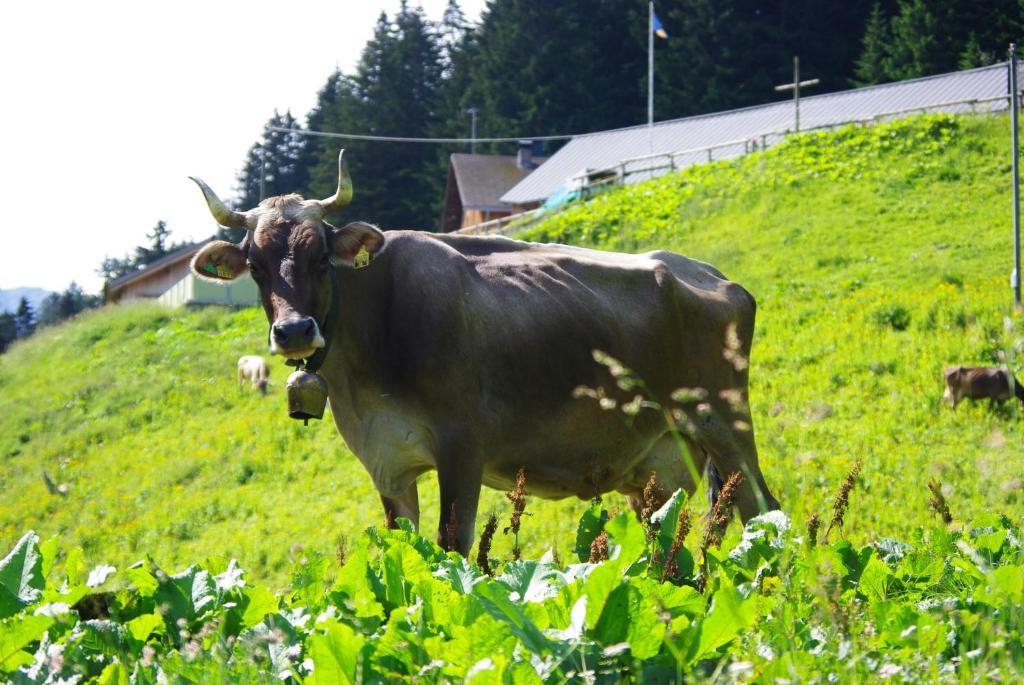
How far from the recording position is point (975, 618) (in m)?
2.75

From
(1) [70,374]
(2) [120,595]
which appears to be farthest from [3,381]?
(2) [120,595]

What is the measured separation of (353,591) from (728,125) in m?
49.3

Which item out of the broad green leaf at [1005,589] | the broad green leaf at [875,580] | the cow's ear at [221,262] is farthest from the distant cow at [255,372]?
the broad green leaf at [1005,589]

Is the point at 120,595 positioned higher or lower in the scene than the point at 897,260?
higher

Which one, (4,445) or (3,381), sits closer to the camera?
(4,445)

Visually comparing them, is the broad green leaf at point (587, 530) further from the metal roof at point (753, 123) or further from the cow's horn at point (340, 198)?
the metal roof at point (753, 123)

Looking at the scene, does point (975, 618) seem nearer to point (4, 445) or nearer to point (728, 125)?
point (4, 445)

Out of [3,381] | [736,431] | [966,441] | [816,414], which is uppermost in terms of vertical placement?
[816,414]

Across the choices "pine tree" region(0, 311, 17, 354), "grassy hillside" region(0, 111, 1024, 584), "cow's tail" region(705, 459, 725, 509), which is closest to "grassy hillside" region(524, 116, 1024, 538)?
"grassy hillside" region(0, 111, 1024, 584)

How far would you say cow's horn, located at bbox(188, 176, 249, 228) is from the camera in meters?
7.33

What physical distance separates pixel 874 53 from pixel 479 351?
182 feet

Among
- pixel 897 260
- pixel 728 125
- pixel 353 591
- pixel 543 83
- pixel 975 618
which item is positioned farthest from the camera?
pixel 543 83

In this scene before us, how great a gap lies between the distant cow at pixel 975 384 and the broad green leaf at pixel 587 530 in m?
10.7

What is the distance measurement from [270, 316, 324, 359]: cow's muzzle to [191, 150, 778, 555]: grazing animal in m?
0.01
